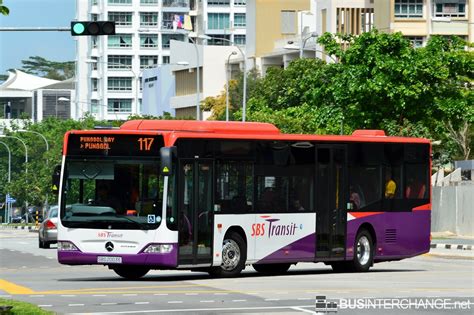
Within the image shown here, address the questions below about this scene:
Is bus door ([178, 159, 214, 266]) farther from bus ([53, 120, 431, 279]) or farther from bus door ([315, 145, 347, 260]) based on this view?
bus door ([315, 145, 347, 260])

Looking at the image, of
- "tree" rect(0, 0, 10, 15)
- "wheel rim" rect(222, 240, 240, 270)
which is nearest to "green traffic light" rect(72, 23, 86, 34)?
"wheel rim" rect(222, 240, 240, 270)

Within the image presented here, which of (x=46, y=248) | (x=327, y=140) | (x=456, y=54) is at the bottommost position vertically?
(x=46, y=248)

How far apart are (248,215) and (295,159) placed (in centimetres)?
174

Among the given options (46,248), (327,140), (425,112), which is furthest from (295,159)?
(425,112)

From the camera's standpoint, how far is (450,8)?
10112cm

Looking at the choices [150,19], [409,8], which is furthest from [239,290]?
[150,19]

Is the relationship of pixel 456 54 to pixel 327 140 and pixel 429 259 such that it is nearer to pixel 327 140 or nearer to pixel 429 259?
pixel 429 259

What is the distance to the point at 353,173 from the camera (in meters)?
32.3

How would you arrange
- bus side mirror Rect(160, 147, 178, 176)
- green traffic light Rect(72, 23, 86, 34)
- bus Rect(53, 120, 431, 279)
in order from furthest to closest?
1. green traffic light Rect(72, 23, 86, 34)
2. bus Rect(53, 120, 431, 279)
3. bus side mirror Rect(160, 147, 178, 176)

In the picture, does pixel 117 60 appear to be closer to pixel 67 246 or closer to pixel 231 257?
pixel 231 257

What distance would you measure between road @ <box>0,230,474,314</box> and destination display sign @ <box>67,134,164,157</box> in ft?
7.77

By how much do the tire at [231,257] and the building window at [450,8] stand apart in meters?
72.7

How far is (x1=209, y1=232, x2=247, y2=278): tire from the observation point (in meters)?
29.7

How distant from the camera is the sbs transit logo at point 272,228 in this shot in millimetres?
30359
